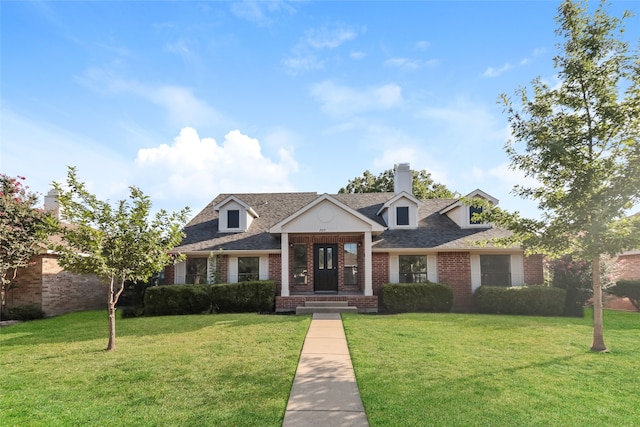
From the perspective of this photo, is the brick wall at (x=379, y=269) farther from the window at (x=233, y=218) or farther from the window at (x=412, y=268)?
the window at (x=233, y=218)

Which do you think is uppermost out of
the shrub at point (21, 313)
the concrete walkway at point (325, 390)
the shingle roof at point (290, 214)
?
the shingle roof at point (290, 214)

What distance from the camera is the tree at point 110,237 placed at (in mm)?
7977

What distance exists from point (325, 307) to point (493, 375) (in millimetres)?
8699

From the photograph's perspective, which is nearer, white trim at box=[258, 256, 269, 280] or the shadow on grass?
the shadow on grass

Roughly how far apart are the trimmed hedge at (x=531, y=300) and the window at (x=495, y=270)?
1729mm

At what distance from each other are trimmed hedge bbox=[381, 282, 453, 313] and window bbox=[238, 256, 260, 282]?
603 cm

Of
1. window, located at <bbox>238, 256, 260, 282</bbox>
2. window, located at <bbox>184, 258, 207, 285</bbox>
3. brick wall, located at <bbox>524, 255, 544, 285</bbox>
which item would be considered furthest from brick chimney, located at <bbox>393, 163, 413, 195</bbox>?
window, located at <bbox>184, 258, 207, 285</bbox>

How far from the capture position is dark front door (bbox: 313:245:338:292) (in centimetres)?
1727

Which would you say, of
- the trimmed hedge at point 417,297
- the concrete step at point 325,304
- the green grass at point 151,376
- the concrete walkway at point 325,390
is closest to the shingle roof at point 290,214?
the trimmed hedge at point 417,297

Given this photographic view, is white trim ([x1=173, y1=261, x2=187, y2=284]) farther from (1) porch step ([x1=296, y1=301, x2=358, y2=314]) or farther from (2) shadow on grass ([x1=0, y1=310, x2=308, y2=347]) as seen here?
(1) porch step ([x1=296, y1=301, x2=358, y2=314])

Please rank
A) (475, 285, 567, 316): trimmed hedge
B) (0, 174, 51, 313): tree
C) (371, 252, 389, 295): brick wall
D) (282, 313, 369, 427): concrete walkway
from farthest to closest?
(371, 252, 389, 295): brick wall → (475, 285, 567, 316): trimmed hedge → (0, 174, 51, 313): tree → (282, 313, 369, 427): concrete walkway

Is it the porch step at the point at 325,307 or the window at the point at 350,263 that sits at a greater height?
the window at the point at 350,263

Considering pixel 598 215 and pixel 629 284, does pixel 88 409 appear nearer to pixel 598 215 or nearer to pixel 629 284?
pixel 598 215

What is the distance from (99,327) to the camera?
37.9 ft
